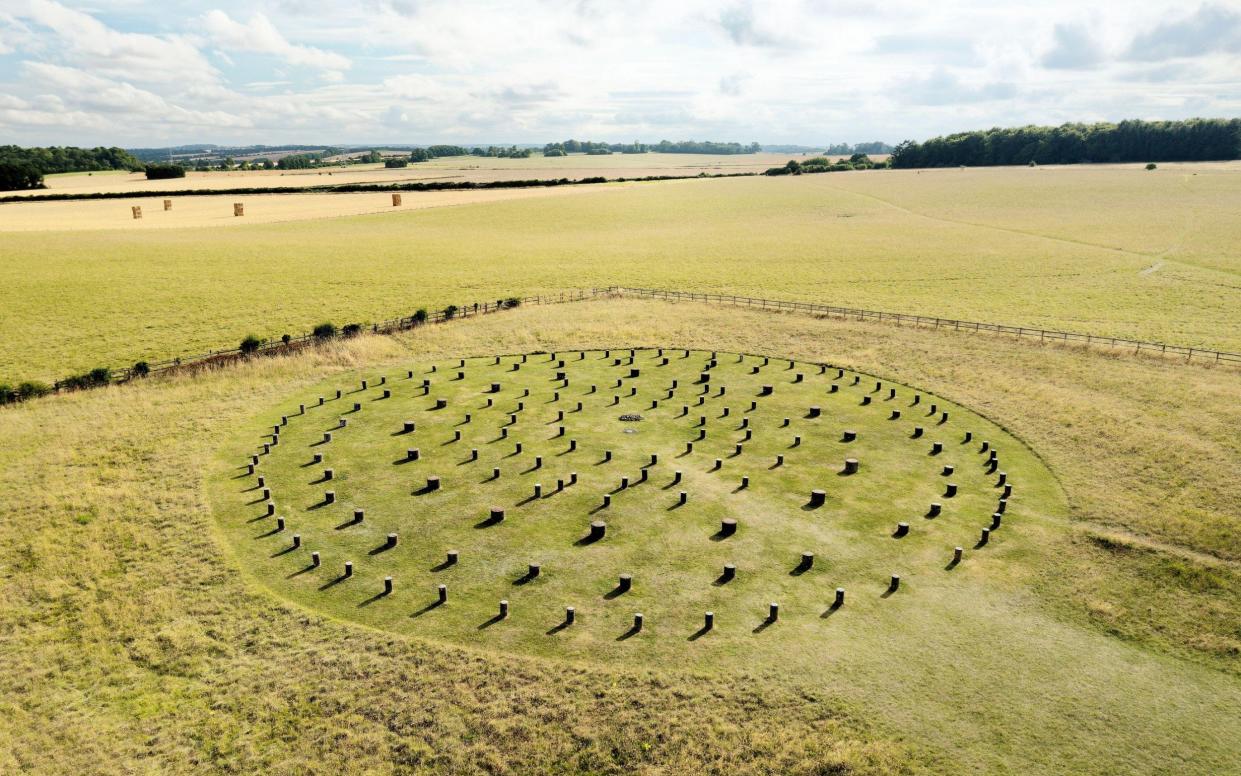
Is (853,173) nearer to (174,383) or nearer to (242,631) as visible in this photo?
(174,383)

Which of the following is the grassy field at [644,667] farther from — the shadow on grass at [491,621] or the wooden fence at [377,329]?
the wooden fence at [377,329]

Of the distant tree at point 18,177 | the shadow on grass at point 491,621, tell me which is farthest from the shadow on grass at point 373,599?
the distant tree at point 18,177

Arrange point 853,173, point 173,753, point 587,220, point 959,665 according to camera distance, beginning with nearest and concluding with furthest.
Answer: point 173,753 < point 959,665 < point 587,220 < point 853,173

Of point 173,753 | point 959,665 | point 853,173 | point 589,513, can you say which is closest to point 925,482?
point 959,665

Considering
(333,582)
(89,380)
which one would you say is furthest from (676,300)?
(333,582)

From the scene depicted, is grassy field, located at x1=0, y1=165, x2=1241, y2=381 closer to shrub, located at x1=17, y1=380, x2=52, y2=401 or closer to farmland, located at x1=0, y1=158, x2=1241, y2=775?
farmland, located at x1=0, y1=158, x2=1241, y2=775

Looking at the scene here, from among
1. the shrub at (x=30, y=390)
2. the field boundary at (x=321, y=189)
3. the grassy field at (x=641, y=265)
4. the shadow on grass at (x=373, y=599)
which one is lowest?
the shadow on grass at (x=373, y=599)
